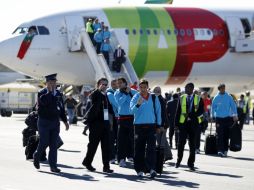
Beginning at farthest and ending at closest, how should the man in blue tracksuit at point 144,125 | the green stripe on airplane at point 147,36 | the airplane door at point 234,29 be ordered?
the airplane door at point 234,29, the green stripe on airplane at point 147,36, the man in blue tracksuit at point 144,125

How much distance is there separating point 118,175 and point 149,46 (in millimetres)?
19513

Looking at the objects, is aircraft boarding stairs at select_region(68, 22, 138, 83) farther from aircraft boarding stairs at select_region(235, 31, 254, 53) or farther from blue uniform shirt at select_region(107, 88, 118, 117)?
blue uniform shirt at select_region(107, 88, 118, 117)

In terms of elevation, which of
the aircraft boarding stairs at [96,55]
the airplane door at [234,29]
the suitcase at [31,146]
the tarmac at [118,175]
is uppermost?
the airplane door at [234,29]

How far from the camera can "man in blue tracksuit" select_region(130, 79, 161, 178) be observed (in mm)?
15211

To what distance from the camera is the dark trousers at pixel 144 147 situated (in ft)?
50.0

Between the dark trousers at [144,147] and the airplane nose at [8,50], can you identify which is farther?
the airplane nose at [8,50]

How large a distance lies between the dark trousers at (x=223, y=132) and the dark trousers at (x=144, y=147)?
4863mm

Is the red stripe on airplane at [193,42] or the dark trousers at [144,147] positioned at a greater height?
the red stripe on airplane at [193,42]

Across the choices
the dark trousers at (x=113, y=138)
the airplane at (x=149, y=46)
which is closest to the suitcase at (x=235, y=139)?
the dark trousers at (x=113, y=138)

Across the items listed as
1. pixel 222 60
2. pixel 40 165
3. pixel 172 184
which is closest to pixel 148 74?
pixel 222 60

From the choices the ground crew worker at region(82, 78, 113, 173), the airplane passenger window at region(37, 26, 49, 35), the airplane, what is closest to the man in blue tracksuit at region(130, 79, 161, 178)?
the ground crew worker at region(82, 78, 113, 173)

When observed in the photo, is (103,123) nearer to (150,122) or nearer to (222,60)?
(150,122)

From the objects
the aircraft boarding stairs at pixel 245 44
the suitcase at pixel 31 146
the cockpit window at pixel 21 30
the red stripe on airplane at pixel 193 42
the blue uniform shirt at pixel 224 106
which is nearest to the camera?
the suitcase at pixel 31 146

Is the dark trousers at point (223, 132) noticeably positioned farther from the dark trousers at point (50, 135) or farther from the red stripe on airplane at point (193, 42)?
the red stripe on airplane at point (193, 42)
